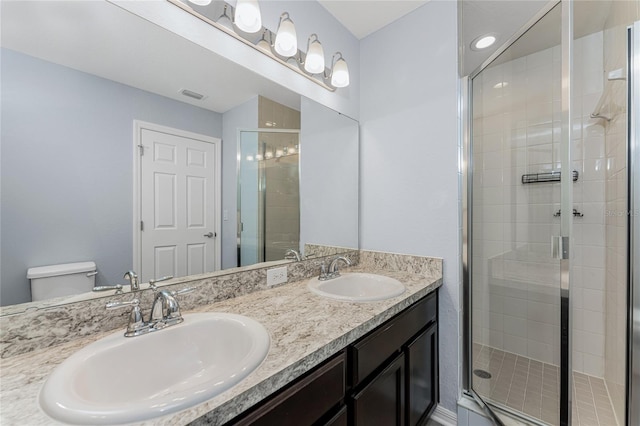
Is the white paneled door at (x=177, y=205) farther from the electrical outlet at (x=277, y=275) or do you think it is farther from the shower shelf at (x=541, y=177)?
the shower shelf at (x=541, y=177)

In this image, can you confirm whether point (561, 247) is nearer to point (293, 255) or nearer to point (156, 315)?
point (293, 255)

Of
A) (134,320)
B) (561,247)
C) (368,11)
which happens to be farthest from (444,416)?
(368,11)

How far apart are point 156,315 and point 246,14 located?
1278mm

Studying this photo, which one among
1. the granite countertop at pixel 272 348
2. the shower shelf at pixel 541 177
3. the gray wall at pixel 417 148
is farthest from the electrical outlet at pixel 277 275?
the shower shelf at pixel 541 177

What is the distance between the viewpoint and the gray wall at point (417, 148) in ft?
5.18

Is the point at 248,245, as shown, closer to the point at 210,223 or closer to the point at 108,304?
the point at 210,223

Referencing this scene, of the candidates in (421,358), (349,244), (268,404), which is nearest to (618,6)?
(349,244)

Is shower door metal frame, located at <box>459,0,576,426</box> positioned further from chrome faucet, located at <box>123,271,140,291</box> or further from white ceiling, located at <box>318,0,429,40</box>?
chrome faucet, located at <box>123,271,140,291</box>

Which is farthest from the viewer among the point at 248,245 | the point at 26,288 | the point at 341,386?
the point at 248,245

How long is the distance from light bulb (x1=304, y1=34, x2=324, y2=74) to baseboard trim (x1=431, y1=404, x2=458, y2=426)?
Answer: 2136 mm

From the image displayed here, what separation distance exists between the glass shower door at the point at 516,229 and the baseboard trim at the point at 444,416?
0.21 meters

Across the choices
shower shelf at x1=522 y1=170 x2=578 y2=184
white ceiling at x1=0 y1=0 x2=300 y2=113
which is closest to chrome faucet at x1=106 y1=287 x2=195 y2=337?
white ceiling at x1=0 y1=0 x2=300 y2=113

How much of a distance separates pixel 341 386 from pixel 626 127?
1.69 m

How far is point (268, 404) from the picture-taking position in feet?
2.13
